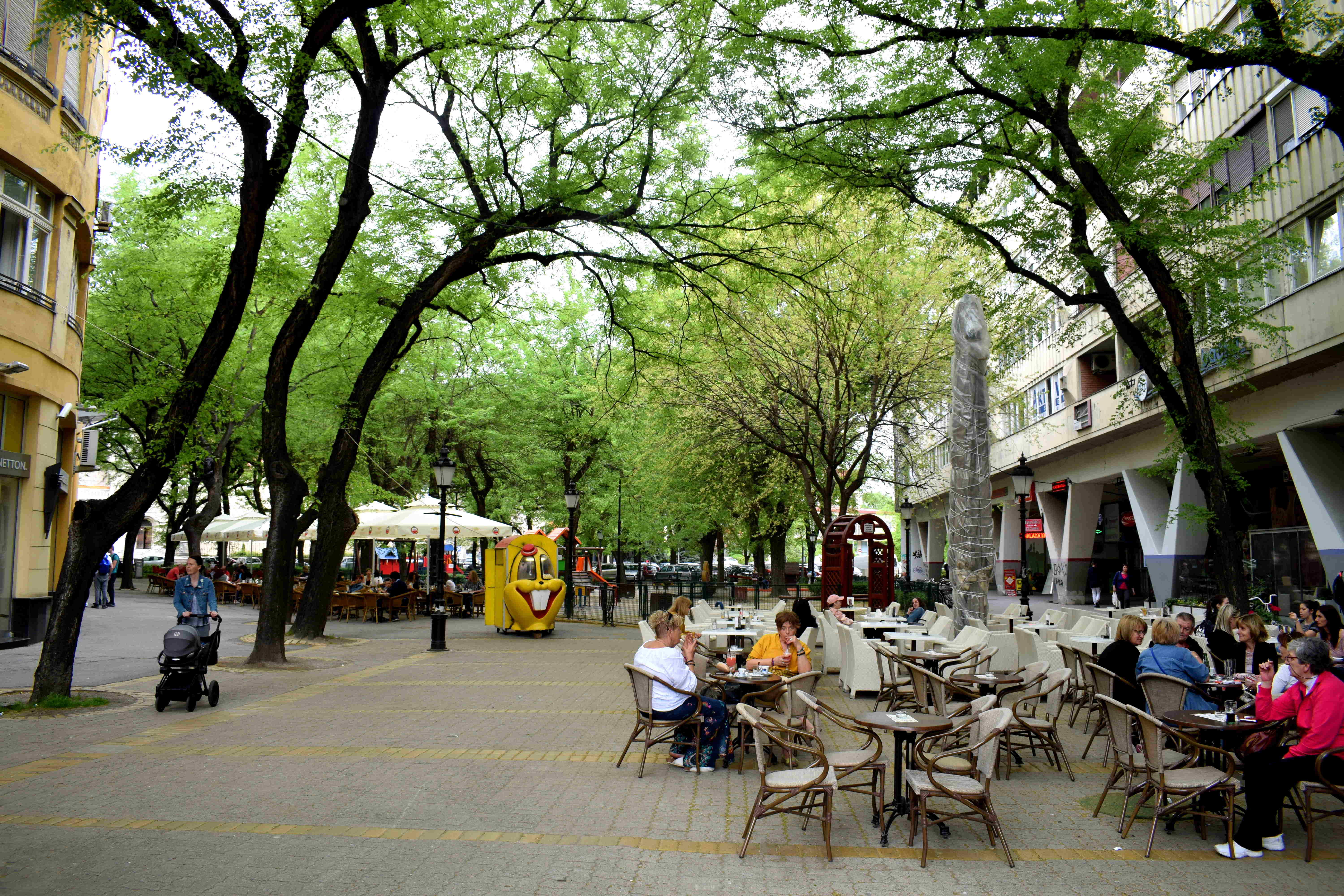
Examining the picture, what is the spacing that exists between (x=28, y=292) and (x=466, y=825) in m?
13.5

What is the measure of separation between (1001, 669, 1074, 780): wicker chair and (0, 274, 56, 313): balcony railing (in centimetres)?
1540

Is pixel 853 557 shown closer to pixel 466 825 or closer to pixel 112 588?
pixel 466 825

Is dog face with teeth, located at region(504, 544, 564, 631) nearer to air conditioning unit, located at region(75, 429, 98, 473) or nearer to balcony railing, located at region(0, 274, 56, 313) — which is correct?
air conditioning unit, located at region(75, 429, 98, 473)

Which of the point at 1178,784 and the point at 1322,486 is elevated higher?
the point at 1322,486

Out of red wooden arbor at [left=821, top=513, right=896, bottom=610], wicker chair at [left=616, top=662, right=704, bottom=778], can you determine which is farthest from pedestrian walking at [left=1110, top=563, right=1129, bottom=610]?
wicker chair at [left=616, top=662, right=704, bottom=778]

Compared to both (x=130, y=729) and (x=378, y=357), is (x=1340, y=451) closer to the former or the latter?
(x=378, y=357)

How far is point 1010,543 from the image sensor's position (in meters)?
41.9

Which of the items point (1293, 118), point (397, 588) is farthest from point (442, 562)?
point (1293, 118)

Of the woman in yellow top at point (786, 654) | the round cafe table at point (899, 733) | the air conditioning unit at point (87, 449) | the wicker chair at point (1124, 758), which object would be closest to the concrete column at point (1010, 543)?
the woman in yellow top at point (786, 654)

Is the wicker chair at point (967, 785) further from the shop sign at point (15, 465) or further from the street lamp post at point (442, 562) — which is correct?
the shop sign at point (15, 465)

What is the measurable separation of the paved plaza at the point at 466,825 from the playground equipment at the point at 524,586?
10715 mm

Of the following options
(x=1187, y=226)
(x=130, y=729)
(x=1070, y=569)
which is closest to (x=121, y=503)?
(x=130, y=729)

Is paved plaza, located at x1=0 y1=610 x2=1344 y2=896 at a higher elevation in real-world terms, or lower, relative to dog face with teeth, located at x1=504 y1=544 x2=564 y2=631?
lower

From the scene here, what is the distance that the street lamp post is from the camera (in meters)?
17.3
